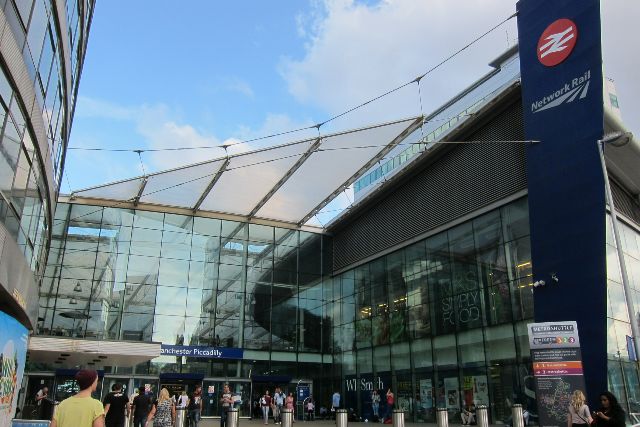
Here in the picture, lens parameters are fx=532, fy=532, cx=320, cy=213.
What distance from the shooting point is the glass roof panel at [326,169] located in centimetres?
2366

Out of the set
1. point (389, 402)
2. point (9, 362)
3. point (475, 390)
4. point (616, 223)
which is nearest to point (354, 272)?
point (389, 402)

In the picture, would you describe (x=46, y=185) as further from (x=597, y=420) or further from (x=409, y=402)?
(x=409, y=402)

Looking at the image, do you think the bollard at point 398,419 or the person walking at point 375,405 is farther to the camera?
the person walking at point 375,405

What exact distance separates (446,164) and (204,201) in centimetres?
1387

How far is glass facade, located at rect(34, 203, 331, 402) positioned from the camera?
2836 cm

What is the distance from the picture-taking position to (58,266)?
28.3m

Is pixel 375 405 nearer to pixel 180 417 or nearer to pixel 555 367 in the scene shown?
pixel 180 417

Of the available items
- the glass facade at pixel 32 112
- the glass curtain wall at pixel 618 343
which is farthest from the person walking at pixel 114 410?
the glass curtain wall at pixel 618 343

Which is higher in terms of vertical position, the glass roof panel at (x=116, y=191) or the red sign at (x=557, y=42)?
the red sign at (x=557, y=42)

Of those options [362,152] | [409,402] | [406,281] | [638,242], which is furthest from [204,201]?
[638,242]

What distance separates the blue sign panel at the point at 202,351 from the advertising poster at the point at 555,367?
20.1 metres

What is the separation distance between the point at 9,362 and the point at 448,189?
62.8 feet

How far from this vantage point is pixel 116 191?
28.3 m

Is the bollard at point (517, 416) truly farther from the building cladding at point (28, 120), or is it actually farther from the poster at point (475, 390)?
the building cladding at point (28, 120)
